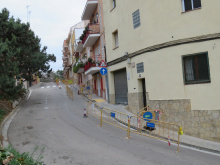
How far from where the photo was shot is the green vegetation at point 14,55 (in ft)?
42.2

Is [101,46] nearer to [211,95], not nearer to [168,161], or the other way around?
[211,95]

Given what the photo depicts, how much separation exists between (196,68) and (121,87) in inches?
291

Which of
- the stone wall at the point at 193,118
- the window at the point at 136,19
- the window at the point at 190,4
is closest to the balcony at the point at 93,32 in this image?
the window at the point at 136,19

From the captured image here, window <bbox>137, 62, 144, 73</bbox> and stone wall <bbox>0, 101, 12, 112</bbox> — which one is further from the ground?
window <bbox>137, 62, 144, 73</bbox>

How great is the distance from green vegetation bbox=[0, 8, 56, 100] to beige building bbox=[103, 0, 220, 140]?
7836mm

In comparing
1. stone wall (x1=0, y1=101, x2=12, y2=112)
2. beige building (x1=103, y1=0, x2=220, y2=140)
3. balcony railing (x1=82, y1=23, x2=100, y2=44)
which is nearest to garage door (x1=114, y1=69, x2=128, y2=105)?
beige building (x1=103, y1=0, x2=220, y2=140)

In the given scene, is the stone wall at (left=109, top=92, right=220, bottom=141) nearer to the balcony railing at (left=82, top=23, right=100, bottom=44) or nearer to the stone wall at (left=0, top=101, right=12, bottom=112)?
the stone wall at (left=0, top=101, right=12, bottom=112)

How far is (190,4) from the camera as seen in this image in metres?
9.78

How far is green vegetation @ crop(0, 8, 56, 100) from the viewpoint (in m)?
12.9

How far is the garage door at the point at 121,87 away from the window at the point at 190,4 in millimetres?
6736

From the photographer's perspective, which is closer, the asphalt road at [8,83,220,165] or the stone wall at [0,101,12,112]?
the asphalt road at [8,83,220,165]

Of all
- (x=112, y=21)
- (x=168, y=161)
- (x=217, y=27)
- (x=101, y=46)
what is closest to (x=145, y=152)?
(x=168, y=161)

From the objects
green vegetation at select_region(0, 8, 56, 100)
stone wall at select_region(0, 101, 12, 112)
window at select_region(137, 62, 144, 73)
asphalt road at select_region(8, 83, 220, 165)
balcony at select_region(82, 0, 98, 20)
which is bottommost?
asphalt road at select_region(8, 83, 220, 165)

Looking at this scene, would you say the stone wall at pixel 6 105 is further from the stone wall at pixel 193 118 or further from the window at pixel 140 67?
the stone wall at pixel 193 118
